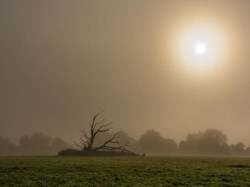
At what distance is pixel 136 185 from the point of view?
2231 cm

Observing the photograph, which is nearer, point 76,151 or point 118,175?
point 118,175

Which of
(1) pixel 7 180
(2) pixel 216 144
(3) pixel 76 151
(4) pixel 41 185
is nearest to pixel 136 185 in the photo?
(4) pixel 41 185

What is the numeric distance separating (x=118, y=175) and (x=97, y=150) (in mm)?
44033

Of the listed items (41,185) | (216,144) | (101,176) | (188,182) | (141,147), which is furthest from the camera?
(141,147)

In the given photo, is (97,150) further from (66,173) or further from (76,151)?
(66,173)

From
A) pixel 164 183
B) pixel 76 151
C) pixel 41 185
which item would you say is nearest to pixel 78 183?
pixel 41 185

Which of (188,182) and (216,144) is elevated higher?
(216,144)

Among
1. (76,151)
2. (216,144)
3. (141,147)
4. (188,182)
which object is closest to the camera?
(188,182)

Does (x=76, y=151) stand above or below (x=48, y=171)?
above

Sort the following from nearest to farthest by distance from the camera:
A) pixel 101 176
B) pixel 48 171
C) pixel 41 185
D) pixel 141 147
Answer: pixel 41 185 → pixel 101 176 → pixel 48 171 → pixel 141 147

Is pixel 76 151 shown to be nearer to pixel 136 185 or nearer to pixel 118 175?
pixel 118 175

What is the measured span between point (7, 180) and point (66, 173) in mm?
4980

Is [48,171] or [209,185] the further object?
[48,171]

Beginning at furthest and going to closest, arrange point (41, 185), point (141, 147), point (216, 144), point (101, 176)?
point (141, 147)
point (216, 144)
point (101, 176)
point (41, 185)
